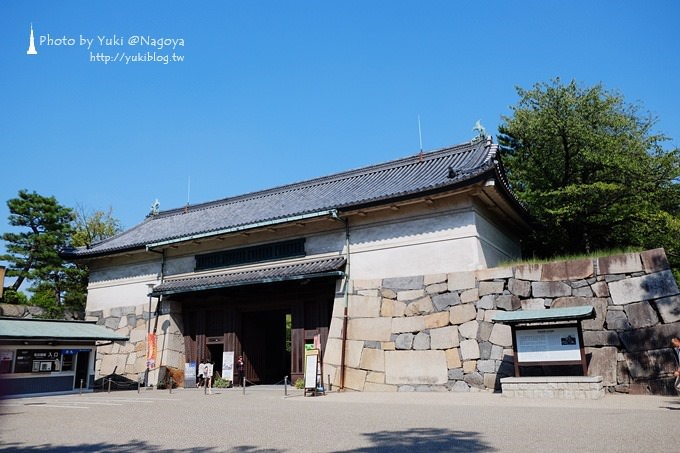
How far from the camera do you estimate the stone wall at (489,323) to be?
540 inches

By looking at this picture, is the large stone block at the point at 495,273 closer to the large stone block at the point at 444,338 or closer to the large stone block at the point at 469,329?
the large stone block at the point at 469,329

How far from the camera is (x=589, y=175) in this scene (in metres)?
21.7

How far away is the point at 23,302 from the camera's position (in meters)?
Result: 30.1

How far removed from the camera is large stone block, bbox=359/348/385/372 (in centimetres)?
1670

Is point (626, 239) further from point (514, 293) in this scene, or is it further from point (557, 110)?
point (514, 293)

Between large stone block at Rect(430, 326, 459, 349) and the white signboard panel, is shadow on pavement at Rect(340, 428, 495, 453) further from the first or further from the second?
large stone block at Rect(430, 326, 459, 349)

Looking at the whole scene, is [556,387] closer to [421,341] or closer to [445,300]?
[445,300]

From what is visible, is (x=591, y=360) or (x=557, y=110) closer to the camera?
(x=591, y=360)

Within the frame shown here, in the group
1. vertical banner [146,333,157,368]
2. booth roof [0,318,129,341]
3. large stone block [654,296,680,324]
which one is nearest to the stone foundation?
large stone block [654,296,680,324]

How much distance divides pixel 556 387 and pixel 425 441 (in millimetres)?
7020

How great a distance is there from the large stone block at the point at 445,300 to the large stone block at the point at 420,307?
0.19 metres

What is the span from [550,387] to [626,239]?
12.3m

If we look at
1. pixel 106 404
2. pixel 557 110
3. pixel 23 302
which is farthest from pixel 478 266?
pixel 23 302

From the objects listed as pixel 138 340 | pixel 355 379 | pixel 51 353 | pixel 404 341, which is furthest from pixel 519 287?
pixel 51 353
